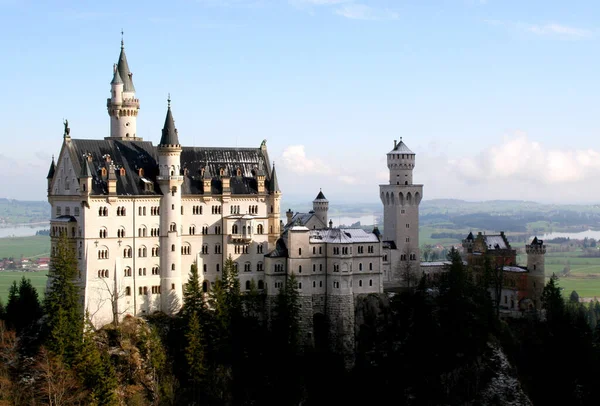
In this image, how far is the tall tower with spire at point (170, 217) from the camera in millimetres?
99500

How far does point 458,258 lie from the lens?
362 feet

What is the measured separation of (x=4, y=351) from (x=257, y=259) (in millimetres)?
30444

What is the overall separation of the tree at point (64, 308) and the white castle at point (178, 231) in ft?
8.04

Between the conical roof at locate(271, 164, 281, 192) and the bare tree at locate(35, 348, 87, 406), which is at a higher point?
the conical roof at locate(271, 164, 281, 192)

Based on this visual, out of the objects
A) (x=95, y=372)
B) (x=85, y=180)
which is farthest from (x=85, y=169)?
(x=95, y=372)

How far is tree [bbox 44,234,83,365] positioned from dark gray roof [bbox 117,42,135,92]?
22.9 meters

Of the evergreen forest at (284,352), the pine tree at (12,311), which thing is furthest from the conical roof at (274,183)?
the pine tree at (12,311)

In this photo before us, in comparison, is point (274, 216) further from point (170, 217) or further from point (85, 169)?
point (85, 169)

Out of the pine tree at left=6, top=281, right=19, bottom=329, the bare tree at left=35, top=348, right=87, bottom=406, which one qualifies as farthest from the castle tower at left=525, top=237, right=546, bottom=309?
the pine tree at left=6, top=281, right=19, bottom=329

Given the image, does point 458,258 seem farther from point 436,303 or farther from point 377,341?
point 377,341

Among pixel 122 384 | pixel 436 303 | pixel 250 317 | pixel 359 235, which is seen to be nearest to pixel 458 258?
pixel 436 303

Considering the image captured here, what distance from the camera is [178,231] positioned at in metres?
100

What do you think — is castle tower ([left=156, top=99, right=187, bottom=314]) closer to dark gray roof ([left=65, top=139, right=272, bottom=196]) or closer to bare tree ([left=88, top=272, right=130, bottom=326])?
dark gray roof ([left=65, top=139, right=272, bottom=196])

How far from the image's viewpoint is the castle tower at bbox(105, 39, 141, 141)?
107312 mm
